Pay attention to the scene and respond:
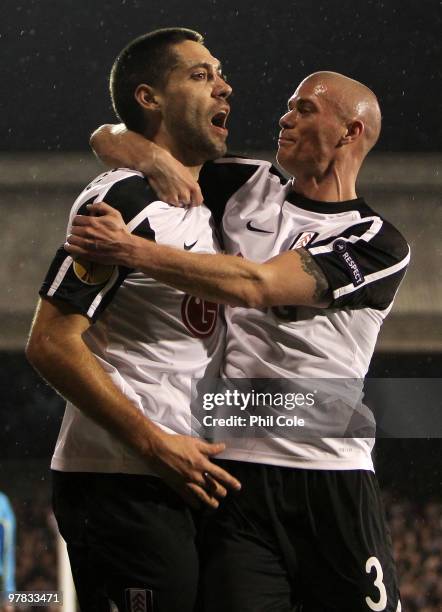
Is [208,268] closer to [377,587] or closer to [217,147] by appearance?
[217,147]

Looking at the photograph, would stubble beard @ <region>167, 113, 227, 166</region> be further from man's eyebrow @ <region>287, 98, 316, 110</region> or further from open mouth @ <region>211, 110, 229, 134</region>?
man's eyebrow @ <region>287, 98, 316, 110</region>

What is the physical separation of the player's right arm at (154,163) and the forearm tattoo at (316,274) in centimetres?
19

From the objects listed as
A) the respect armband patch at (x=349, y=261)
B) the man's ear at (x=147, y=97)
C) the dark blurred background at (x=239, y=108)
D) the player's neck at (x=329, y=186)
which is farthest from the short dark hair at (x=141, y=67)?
the dark blurred background at (x=239, y=108)

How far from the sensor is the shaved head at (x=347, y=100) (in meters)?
1.67

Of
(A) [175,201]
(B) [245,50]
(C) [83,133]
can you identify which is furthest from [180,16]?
(A) [175,201]

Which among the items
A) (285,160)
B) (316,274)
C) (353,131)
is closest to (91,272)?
(316,274)

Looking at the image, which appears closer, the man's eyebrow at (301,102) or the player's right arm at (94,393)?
the player's right arm at (94,393)

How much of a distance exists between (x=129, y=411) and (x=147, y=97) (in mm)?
535

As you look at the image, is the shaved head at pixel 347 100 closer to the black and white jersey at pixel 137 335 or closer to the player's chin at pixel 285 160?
the player's chin at pixel 285 160

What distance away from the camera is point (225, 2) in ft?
11.6

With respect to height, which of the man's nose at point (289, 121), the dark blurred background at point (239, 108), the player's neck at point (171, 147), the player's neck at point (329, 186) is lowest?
the dark blurred background at point (239, 108)

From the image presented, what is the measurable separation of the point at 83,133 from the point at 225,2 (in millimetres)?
703

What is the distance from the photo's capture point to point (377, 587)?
4.76 ft

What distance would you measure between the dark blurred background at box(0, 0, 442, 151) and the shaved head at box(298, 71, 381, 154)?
1.54 metres
